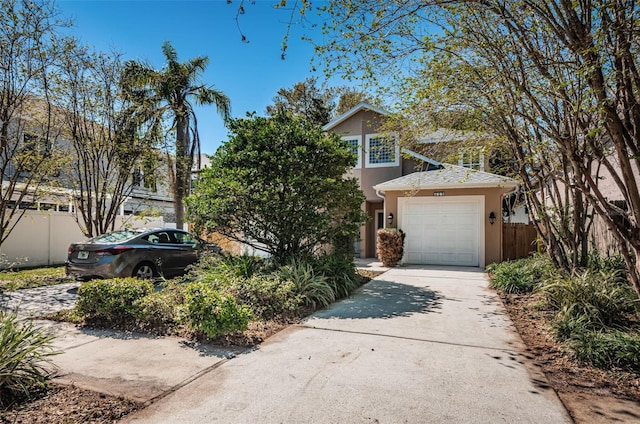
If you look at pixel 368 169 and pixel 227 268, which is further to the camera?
pixel 368 169

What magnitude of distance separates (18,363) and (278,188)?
529cm

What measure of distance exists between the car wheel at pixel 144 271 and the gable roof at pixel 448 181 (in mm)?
8111

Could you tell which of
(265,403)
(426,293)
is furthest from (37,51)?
(426,293)

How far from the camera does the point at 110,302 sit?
521 cm

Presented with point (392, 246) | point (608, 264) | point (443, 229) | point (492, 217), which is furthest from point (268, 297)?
point (492, 217)

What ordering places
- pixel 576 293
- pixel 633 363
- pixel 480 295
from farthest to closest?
pixel 480 295 < pixel 576 293 < pixel 633 363

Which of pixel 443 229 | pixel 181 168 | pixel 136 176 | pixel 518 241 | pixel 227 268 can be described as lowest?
pixel 227 268

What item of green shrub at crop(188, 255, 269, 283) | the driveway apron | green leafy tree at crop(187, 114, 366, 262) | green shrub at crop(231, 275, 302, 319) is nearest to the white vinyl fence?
green shrub at crop(188, 255, 269, 283)

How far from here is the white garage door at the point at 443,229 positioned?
12281 millimetres

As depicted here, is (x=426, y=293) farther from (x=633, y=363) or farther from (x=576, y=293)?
(x=633, y=363)

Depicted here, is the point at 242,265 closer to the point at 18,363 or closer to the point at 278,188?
the point at 278,188

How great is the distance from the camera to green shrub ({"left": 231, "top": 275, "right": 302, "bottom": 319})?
5832 mm

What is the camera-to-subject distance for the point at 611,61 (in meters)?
4.35

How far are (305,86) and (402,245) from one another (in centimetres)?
1809
